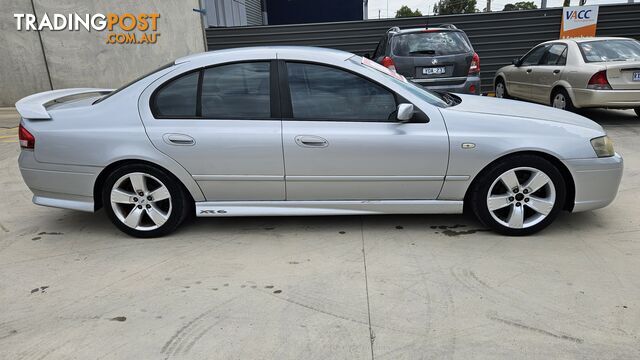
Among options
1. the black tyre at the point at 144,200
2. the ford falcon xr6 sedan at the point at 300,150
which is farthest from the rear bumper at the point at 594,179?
the black tyre at the point at 144,200

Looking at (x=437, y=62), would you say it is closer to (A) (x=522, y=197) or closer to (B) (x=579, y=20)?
(A) (x=522, y=197)

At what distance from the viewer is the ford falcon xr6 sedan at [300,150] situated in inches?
139

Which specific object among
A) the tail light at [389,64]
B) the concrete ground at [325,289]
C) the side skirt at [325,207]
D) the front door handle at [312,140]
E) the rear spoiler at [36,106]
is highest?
the tail light at [389,64]

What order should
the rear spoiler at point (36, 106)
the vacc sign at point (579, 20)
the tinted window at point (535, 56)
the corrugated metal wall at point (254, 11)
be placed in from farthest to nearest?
the corrugated metal wall at point (254, 11) → the vacc sign at point (579, 20) → the tinted window at point (535, 56) → the rear spoiler at point (36, 106)

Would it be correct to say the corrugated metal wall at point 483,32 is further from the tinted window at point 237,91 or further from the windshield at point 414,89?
the tinted window at point 237,91

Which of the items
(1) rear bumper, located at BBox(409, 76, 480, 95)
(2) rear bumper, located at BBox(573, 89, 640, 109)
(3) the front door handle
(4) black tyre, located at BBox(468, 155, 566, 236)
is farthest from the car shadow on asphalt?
(2) rear bumper, located at BBox(573, 89, 640, 109)

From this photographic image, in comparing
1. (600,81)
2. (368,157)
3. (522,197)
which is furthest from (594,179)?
(600,81)

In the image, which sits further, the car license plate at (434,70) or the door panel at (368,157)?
the car license plate at (434,70)

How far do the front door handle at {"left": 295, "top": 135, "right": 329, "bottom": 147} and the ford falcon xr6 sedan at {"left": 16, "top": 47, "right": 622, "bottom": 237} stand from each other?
0.02 meters

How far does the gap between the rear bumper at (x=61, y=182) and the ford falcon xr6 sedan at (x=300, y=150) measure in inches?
0.4

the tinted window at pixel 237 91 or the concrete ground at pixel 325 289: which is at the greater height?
the tinted window at pixel 237 91

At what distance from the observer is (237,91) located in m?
3.67

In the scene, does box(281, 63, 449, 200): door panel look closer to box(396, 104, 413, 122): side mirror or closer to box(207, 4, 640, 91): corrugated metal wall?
box(396, 104, 413, 122): side mirror

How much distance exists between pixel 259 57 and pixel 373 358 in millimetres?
2411
